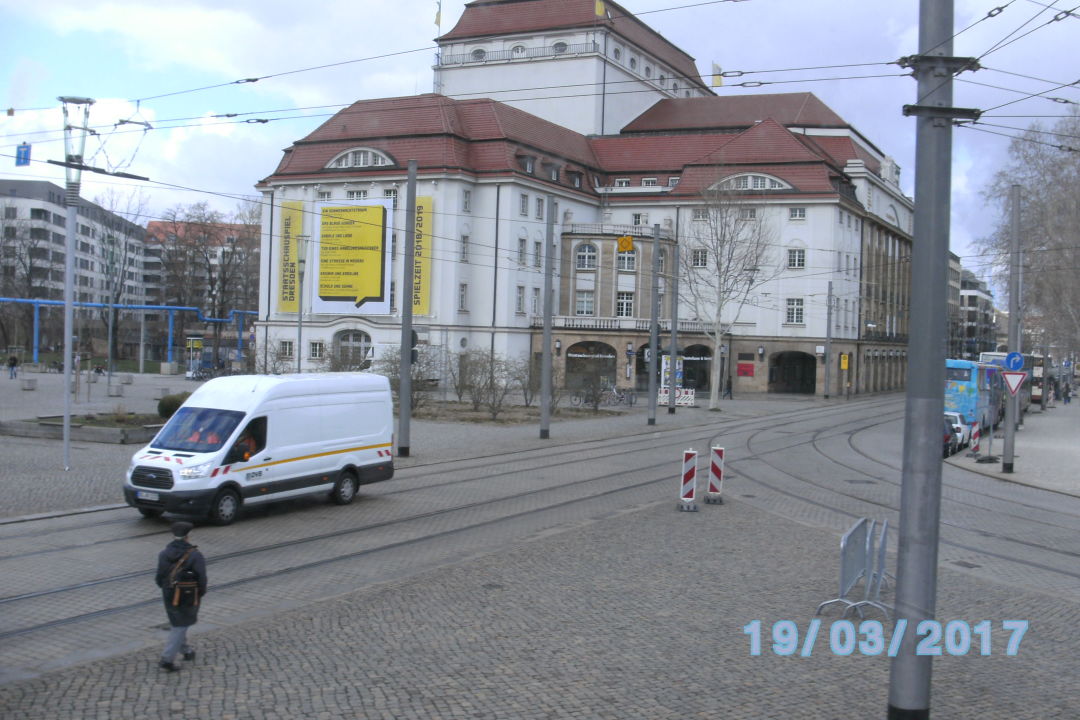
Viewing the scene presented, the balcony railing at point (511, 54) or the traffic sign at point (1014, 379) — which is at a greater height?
the balcony railing at point (511, 54)

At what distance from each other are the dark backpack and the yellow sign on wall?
44586 millimetres

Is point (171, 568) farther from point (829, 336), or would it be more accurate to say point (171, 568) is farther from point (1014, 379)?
point (829, 336)

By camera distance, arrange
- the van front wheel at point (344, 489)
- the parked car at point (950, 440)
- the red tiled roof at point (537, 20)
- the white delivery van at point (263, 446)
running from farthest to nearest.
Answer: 1. the red tiled roof at point (537, 20)
2. the parked car at point (950, 440)
3. the van front wheel at point (344, 489)
4. the white delivery van at point (263, 446)

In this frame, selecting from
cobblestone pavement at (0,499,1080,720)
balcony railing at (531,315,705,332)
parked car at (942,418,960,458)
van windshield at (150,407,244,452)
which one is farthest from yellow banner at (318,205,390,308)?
cobblestone pavement at (0,499,1080,720)

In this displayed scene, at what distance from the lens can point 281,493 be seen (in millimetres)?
15594

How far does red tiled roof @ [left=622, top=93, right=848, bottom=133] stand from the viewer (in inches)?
3009

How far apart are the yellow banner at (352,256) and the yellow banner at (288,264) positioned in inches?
297

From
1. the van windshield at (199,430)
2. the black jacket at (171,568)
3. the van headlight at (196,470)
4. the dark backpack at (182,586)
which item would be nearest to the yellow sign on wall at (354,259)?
the van windshield at (199,430)

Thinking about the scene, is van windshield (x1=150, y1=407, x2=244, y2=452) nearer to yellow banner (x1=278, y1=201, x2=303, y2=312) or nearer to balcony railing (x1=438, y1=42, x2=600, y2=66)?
yellow banner (x1=278, y1=201, x2=303, y2=312)

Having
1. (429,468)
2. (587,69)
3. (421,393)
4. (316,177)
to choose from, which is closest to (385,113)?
(316,177)

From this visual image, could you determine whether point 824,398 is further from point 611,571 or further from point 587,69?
point 611,571

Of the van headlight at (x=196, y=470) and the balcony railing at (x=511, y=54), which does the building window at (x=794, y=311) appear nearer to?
the balcony railing at (x=511, y=54)

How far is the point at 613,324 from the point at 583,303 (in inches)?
148

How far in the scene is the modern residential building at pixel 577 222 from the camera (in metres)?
59.3
